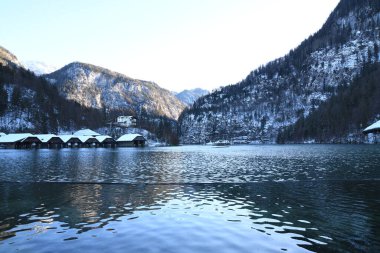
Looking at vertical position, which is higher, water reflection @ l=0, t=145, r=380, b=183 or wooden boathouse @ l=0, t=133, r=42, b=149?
wooden boathouse @ l=0, t=133, r=42, b=149

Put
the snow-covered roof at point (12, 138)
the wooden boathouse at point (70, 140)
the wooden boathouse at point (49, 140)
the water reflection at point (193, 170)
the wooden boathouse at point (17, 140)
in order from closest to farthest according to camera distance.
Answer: the water reflection at point (193, 170) < the snow-covered roof at point (12, 138) < the wooden boathouse at point (17, 140) < the wooden boathouse at point (49, 140) < the wooden boathouse at point (70, 140)

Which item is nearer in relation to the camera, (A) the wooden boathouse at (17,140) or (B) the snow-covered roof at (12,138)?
(B) the snow-covered roof at (12,138)

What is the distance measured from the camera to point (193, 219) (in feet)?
60.0

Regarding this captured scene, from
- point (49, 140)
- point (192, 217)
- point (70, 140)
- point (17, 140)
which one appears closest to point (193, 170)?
point (192, 217)

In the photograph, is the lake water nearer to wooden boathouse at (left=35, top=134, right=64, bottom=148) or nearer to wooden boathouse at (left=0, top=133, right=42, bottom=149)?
wooden boathouse at (left=0, top=133, right=42, bottom=149)

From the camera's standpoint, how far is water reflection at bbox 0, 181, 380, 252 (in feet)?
44.9

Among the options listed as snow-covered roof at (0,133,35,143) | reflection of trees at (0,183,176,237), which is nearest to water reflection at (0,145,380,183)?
reflection of trees at (0,183,176,237)

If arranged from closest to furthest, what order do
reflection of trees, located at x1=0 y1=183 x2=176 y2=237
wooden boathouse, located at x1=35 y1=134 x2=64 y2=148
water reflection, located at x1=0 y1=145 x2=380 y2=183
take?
reflection of trees, located at x1=0 y1=183 x2=176 y2=237 → water reflection, located at x1=0 y1=145 x2=380 y2=183 → wooden boathouse, located at x1=35 y1=134 x2=64 y2=148

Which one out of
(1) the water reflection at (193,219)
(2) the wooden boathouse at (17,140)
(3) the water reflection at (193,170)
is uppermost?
(2) the wooden boathouse at (17,140)

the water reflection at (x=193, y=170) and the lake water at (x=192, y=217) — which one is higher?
the water reflection at (x=193, y=170)

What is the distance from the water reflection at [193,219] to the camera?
13.7 meters

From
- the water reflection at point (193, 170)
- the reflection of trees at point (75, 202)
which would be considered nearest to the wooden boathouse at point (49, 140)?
the water reflection at point (193, 170)

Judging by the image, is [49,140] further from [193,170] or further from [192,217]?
[192,217]

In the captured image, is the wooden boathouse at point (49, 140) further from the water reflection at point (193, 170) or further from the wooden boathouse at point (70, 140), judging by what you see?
the water reflection at point (193, 170)
